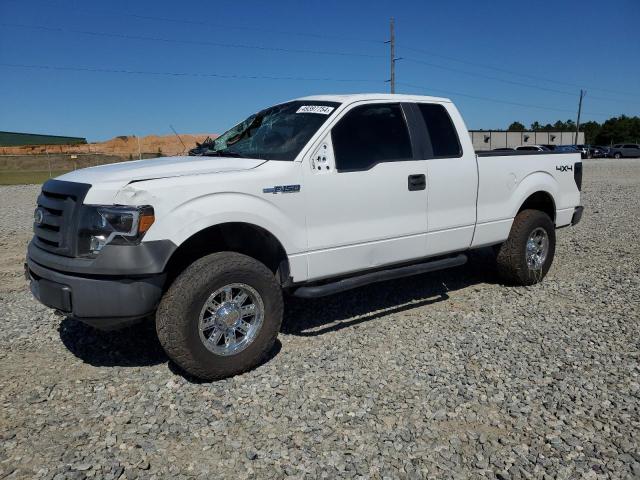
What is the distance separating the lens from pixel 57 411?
11.1ft

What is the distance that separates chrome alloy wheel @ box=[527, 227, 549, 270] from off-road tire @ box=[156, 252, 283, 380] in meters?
3.41

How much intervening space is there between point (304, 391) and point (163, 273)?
1.25 m

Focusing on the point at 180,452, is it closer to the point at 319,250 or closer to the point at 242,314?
the point at 242,314

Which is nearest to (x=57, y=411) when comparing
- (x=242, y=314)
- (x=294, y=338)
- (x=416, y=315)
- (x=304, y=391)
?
(x=242, y=314)

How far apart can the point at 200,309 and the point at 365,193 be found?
1.66 meters

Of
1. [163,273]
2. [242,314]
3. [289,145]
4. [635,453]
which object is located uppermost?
[289,145]

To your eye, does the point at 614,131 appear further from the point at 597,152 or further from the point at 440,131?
the point at 440,131

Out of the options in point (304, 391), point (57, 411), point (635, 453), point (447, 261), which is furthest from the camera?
point (447, 261)

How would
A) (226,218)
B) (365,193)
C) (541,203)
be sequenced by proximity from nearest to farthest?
1. (226,218)
2. (365,193)
3. (541,203)

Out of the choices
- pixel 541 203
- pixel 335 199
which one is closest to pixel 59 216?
pixel 335 199

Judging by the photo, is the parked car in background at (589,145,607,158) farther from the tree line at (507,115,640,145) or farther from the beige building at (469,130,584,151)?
the tree line at (507,115,640,145)

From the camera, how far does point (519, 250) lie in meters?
5.79

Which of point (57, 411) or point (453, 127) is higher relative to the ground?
point (453, 127)

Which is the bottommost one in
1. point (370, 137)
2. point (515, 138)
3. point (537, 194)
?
point (537, 194)
